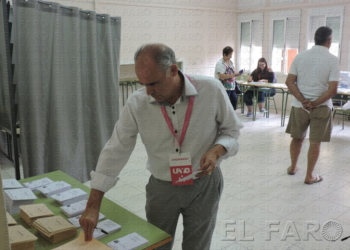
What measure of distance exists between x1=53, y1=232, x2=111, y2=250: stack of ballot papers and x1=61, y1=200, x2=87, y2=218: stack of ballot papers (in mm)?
288

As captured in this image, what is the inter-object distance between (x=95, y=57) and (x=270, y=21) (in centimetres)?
595

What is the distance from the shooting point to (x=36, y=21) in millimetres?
3021

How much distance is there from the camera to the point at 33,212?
1597mm

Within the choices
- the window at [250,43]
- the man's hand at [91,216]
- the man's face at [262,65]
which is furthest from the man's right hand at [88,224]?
the window at [250,43]

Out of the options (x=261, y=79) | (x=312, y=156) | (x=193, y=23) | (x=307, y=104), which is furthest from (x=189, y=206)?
(x=193, y=23)

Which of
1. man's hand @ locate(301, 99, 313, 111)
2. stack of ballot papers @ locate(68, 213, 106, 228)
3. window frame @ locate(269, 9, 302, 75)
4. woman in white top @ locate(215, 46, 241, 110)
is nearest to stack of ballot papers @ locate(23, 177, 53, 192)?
stack of ballot papers @ locate(68, 213, 106, 228)

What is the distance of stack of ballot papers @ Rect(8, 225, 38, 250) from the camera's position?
132cm

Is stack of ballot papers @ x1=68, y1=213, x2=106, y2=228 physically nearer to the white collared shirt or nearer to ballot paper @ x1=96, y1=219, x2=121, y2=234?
ballot paper @ x1=96, y1=219, x2=121, y2=234

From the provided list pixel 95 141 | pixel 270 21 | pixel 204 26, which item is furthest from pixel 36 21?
pixel 270 21

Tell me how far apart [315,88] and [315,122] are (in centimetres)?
35

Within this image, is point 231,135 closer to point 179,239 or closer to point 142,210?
point 179,239

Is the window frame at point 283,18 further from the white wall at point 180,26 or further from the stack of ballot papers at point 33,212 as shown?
the stack of ballot papers at point 33,212

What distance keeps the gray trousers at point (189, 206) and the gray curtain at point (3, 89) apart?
162 centimetres

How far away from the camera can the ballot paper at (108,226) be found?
152 centimetres
